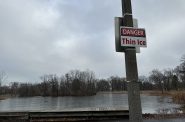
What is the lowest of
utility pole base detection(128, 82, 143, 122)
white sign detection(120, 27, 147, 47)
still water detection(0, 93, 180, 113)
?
still water detection(0, 93, 180, 113)

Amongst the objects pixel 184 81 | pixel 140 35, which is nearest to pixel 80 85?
pixel 184 81

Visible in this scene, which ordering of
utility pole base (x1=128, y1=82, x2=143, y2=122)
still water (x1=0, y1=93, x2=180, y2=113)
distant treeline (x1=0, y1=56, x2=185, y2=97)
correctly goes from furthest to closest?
1. distant treeline (x1=0, y1=56, x2=185, y2=97)
2. still water (x1=0, y1=93, x2=180, y2=113)
3. utility pole base (x1=128, y1=82, x2=143, y2=122)

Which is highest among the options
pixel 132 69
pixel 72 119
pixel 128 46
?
pixel 128 46

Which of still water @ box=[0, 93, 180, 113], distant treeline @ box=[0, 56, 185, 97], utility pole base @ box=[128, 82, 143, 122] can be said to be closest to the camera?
utility pole base @ box=[128, 82, 143, 122]

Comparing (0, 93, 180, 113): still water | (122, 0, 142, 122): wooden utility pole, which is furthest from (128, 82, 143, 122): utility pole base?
(0, 93, 180, 113): still water

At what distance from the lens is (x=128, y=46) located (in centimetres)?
448

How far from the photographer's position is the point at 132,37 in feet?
14.9

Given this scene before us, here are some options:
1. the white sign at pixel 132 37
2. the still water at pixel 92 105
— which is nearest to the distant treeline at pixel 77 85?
the still water at pixel 92 105

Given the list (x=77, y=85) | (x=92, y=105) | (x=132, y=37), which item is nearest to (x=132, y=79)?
(x=132, y=37)

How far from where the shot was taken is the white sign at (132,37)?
4.45m

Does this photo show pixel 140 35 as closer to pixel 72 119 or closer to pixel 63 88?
pixel 72 119

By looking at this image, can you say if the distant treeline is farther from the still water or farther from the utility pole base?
the utility pole base

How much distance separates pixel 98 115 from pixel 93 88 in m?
165

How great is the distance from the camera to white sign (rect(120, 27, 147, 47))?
4448 mm
